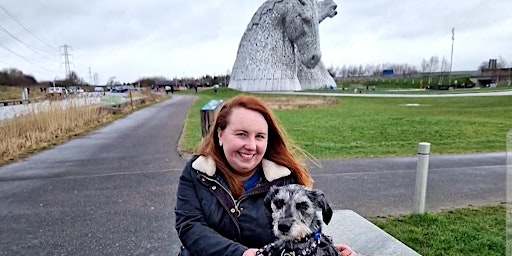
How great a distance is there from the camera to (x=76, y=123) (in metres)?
14.7

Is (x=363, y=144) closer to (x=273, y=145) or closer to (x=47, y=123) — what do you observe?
(x=273, y=145)

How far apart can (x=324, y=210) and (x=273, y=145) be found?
0.57m

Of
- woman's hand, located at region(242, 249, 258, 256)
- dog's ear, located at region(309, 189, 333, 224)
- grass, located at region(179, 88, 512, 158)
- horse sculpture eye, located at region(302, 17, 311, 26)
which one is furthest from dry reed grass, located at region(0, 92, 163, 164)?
horse sculpture eye, located at region(302, 17, 311, 26)

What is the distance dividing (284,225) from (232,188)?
0.52 m

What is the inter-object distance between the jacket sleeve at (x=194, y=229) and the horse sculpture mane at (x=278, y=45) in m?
41.0

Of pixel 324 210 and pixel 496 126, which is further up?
pixel 324 210

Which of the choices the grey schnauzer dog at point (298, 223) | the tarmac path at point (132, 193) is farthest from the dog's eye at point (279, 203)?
the tarmac path at point (132, 193)

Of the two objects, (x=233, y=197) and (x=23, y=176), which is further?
(x=23, y=176)

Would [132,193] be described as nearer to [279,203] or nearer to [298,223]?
[279,203]

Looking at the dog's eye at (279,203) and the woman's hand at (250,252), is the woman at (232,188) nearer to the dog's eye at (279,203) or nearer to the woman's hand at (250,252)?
the woman's hand at (250,252)

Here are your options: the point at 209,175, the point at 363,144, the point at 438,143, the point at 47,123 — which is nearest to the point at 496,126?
the point at 438,143

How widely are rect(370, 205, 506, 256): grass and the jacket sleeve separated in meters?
2.69

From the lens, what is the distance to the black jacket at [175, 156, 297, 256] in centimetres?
188

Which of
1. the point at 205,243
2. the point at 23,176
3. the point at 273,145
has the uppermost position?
the point at 273,145
